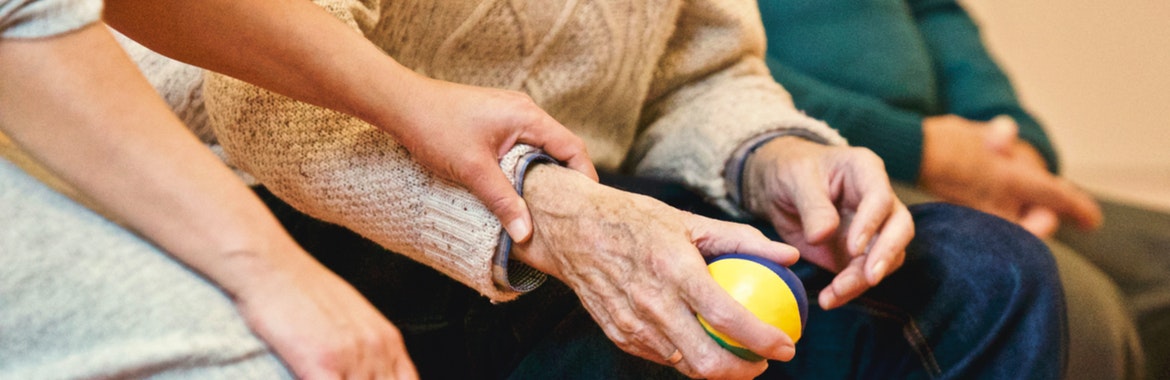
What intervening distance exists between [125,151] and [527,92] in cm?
36

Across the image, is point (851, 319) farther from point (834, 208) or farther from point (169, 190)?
point (169, 190)

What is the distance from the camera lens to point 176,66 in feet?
1.98

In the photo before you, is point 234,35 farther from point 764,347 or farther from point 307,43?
point 764,347

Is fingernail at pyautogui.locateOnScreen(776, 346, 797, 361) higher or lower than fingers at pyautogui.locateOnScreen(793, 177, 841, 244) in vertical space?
higher

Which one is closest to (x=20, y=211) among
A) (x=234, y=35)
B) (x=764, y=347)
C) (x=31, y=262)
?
(x=31, y=262)

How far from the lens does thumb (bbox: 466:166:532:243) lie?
1.78ft

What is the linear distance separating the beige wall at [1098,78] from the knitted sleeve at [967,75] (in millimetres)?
300

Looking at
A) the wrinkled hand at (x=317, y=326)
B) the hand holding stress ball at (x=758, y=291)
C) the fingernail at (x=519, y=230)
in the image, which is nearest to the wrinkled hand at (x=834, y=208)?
the hand holding stress ball at (x=758, y=291)

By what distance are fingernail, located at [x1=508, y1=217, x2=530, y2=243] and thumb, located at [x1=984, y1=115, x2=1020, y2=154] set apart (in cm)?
95

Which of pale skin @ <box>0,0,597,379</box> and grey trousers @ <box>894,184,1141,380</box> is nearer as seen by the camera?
pale skin @ <box>0,0,597,379</box>

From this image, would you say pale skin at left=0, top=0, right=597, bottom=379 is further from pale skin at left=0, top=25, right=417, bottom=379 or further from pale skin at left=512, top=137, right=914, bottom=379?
pale skin at left=512, top=137, right=914, bottom=379

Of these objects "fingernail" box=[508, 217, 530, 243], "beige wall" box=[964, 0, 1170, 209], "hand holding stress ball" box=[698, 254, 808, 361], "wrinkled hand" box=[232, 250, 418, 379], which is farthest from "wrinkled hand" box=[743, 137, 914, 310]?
"beige wall" box=[964, 0, 1170, 209]

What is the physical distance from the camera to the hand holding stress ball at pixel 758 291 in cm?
48

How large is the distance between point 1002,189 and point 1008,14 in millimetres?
615
